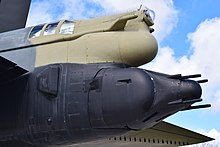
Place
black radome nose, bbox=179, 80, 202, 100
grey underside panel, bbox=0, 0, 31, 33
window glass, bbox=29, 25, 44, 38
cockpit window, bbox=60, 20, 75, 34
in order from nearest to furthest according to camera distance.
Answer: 1. black radome nose, bbox=179, 80, 202, 100
2. cockpit window, bbox=60, 20, 75, 34
3. window glass, bbox=29, 25, 44, 38
4. grey underside panel, bbox=0, 0, 31, 33

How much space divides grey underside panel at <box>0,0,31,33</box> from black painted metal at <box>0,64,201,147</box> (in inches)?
264

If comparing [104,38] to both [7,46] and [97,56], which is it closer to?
[97,56]

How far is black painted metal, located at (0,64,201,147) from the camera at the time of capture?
19.2 ft

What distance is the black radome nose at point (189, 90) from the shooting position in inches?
230

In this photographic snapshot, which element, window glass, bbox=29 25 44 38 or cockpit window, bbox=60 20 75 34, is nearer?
cockpit window, bbox=60 20 75 34

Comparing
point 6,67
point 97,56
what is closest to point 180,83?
point 97,56

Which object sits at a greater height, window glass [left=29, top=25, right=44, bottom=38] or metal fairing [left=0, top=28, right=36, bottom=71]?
window glass [left=29, top=25, right=44, bottom=38]

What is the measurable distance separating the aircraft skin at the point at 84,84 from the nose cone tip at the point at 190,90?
0.6 inches

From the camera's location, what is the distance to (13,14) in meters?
14.1

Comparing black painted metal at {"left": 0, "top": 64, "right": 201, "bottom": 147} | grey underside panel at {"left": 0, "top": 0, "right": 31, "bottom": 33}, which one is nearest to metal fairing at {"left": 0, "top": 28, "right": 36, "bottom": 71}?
black painted metal at {"left": 0, "top": 64, "right": 201, "bottom": 147}

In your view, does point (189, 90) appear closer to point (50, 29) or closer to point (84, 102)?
point (84, 102)

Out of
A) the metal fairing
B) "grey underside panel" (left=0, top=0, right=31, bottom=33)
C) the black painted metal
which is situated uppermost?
"grey underside panel" (left=0, top=0, right=31, bottom=33)

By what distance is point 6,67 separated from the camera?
6.67 metres

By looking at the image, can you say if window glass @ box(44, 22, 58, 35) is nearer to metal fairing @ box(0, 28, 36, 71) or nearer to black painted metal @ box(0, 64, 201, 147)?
metal fairing @ box(0, 28, 36, 71)
